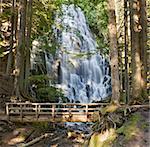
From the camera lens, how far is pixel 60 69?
2820cm

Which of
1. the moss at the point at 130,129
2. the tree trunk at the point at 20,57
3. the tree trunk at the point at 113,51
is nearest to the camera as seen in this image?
the moss at the point at 130,129

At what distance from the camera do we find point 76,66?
29.8 metres

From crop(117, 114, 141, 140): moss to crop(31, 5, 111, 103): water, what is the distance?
15.6 meters

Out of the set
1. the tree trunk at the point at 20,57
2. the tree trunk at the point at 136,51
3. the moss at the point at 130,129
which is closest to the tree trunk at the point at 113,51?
the tree trunk at the point at 136,51

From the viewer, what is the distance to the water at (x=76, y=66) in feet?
88.0

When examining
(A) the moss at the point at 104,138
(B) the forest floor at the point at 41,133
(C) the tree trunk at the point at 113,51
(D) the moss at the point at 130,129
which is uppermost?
(C) the tree trunk at the point at 113,51

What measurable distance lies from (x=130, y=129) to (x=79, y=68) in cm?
2126

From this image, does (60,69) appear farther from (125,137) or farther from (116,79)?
(125,137)

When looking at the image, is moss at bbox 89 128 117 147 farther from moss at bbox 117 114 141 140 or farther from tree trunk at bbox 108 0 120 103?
tree trunk at bbox 108 0 120 103

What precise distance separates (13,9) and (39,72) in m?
6.57

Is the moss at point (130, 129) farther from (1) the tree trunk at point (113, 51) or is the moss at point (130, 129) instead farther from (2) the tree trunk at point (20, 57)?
(2) the tree trunk at point (20, 57)

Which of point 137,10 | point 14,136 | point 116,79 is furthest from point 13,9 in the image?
point 116,79

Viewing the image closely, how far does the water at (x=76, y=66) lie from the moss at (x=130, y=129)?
15.6m

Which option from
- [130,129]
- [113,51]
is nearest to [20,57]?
[113,51]
